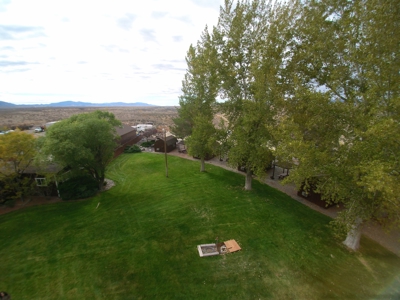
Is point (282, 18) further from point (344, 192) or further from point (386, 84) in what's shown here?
point (344, 192)

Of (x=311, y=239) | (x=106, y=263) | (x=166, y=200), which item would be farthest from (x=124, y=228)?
(x=311, y=239)

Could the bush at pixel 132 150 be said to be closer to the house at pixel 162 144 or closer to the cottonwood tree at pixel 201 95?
the house at pixel 162 144

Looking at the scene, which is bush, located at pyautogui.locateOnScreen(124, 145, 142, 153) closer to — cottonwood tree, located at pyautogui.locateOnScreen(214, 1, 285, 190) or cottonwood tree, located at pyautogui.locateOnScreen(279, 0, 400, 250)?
cottonwood tree, located at pyautogui.locateOnScreen(214, 1, 285, 190)

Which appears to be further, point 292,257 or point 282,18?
point 282,18

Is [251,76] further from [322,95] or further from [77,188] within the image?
[77,188]

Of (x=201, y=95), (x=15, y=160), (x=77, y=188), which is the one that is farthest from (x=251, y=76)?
(x=15, y=160)

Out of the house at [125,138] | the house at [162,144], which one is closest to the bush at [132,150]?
the house at [125,138]
